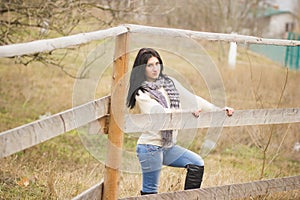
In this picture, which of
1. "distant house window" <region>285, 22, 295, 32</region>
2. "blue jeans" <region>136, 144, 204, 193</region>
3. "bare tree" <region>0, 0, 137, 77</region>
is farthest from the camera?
"distant house window" <region>285, 22, 295, 32</region>

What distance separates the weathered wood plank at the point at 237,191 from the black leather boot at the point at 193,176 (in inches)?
5.2

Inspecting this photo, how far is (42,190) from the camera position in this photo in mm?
4969

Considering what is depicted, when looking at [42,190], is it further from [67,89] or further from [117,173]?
[67,89]

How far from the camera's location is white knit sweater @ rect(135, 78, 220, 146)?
391 centimetres

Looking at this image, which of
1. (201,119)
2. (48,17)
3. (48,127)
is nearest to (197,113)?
(201,119)

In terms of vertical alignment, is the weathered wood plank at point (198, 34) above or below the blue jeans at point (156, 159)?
above

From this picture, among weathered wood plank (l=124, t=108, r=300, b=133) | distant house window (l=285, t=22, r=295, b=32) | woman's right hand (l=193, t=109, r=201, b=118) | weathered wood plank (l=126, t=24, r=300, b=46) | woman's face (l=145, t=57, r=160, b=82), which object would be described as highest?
weathered wood plank (l=126, t=24, r=300, b=46)

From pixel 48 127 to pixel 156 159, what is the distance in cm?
134

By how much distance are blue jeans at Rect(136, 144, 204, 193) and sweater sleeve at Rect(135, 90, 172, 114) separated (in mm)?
277

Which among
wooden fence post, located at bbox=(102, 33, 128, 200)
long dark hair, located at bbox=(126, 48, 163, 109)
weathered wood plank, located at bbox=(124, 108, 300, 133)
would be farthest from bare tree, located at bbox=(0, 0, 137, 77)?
wooden fence post, located at bbox=(102, 33, 128, 200)

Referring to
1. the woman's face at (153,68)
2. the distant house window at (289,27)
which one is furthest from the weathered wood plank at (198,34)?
the distant house window at (289,27)

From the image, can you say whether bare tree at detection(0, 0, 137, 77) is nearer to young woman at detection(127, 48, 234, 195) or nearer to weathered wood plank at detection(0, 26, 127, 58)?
young woman at detection(127, 48, 234, 195)

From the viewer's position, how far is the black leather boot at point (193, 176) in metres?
4.15

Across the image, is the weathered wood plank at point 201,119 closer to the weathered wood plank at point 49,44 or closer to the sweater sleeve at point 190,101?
the sweater sleeve at point 190,101
